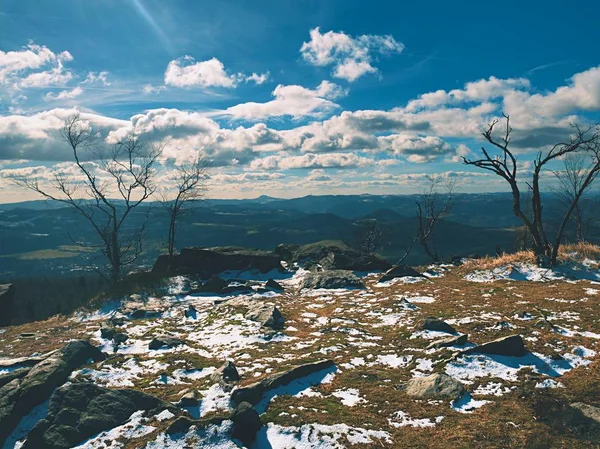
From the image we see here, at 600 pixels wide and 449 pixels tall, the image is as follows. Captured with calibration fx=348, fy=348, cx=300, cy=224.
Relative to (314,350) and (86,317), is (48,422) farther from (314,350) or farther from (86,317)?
(86,317)

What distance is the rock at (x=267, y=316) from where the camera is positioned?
2030 cm

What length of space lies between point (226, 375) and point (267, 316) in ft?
25.3

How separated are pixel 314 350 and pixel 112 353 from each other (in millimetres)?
9757

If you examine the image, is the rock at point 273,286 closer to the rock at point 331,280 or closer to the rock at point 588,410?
the rock at point 331,280

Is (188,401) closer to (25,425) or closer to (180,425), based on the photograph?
(180,425)

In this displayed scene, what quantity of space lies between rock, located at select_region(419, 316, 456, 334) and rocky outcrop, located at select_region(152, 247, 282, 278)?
2244 cm

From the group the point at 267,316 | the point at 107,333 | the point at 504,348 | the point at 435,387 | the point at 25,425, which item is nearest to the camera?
the point at 25,425

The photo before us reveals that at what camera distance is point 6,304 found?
30781 mm

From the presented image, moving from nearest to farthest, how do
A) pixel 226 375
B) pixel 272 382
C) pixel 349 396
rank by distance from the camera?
pixel 349 396 < pixel 272 382 < pixel 226 375

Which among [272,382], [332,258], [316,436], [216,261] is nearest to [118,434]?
[272,382]

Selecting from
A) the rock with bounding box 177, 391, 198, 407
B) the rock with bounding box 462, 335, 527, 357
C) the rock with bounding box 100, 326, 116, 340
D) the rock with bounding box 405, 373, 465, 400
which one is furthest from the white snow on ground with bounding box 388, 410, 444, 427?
the rock with bounding box 100, 326, 116, 340

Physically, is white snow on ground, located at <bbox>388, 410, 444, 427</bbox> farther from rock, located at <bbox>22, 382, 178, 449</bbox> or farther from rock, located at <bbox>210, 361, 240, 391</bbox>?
rock, located at <bbox>22, 382, 178, 449</bbox>

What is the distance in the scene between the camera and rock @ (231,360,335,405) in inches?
451

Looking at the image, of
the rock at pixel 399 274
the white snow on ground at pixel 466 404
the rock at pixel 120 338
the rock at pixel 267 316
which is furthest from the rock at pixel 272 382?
the rock at pixel 399 274
